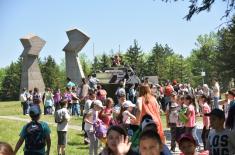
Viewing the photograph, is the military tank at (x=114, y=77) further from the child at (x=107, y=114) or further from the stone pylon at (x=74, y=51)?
the child at (x=107, y=114)

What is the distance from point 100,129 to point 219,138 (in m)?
4.86

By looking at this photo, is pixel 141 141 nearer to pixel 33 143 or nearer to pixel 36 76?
pixel 33 143

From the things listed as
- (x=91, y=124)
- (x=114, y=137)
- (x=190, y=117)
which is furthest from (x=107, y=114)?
(x=114, y=137)

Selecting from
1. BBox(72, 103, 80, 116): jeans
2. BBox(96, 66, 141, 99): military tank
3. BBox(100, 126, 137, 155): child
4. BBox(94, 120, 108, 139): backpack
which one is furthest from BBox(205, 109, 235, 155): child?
BBox(96, 66, 141, 99): military tank

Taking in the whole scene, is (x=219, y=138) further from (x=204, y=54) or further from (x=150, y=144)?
(x=204, y=54)

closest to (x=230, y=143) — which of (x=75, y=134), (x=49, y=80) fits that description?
(x=75, y=134)

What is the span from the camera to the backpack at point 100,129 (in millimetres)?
10926

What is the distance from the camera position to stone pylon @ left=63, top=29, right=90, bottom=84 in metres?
37.6

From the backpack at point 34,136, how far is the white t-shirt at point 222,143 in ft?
9.94

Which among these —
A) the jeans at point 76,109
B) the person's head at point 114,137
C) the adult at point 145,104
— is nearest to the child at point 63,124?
the adult at point 145,104

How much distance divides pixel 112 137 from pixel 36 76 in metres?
41.4

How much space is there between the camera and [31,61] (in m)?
45.1

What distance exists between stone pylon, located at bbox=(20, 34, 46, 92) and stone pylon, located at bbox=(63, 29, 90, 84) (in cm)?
643

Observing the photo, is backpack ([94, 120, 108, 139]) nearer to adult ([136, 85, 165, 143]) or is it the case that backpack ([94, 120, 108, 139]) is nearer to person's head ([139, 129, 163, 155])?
adult ([136, 85, 165, 143])
